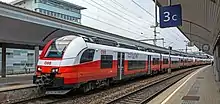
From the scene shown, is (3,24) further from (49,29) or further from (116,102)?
(116,102)

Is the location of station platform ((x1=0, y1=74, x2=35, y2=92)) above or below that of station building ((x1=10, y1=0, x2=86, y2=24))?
below

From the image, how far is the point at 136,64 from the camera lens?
795 inches

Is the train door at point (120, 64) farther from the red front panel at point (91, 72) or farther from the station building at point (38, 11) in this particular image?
the station building at point (38, 11)

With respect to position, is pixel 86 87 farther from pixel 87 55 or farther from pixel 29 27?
pixel 29 27

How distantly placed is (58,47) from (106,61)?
3.30 metres

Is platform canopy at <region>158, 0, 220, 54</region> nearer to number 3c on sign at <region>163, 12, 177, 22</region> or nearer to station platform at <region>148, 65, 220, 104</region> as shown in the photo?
number 3c on sign at <region>163, 12, 177, 22</region>

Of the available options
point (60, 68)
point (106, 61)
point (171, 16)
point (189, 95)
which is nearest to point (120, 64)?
point (106, 61)

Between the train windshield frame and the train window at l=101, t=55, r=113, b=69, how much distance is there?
7.61 ft

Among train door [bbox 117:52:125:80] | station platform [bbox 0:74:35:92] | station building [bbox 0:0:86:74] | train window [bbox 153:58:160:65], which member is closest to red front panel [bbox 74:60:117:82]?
train door [bbox 117:52:125:80]

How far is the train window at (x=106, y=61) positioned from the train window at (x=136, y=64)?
140 inches

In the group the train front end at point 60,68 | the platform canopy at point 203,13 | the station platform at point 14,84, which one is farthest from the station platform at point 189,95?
the station platform at point 14,84

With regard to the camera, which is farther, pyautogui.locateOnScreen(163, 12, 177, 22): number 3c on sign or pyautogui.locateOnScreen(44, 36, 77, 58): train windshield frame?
pyautogui.locateOnScreen(163, 12, 177, 22): number 3c on sign

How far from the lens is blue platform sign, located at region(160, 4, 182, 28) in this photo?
13117mm

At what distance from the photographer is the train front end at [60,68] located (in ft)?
37.1
